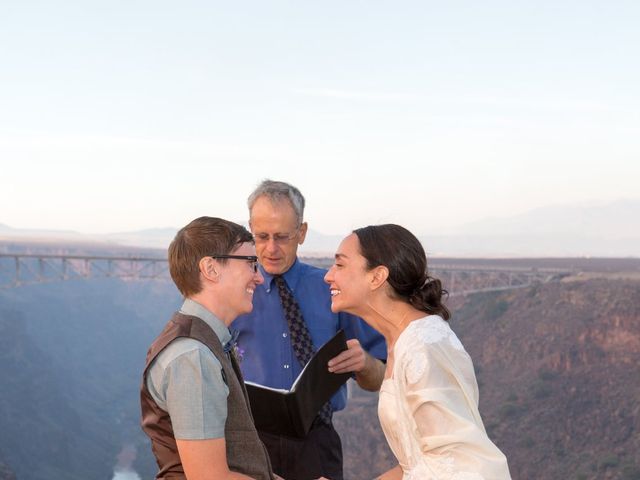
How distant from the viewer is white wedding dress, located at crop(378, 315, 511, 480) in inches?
115

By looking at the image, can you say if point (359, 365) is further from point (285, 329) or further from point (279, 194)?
point (279, 194)

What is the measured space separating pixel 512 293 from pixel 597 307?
10.3m

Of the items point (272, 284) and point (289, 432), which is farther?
point (272, 284)

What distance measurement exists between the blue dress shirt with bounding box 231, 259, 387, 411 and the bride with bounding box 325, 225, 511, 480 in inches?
38.6

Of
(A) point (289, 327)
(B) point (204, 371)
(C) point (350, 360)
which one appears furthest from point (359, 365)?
(B) point (204, 371)

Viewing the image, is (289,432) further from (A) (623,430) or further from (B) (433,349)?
(A) (623,430)

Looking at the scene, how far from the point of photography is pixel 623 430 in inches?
2085

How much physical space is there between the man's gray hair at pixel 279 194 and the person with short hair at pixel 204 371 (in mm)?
1330

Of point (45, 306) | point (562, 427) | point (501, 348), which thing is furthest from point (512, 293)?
point (45, 306)

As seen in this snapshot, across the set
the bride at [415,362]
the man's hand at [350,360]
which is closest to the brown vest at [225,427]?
the bride at [415,362]

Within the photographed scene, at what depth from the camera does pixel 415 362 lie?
3008mm

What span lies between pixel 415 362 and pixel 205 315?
0.86m

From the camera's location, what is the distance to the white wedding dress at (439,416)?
291 centimetres

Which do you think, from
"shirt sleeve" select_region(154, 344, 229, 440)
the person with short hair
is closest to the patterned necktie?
the person with short hair
